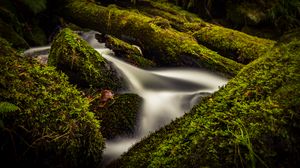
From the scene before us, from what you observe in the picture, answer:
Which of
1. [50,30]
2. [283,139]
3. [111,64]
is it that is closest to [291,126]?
[283,139]

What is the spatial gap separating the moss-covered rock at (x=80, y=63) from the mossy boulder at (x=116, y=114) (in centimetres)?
28

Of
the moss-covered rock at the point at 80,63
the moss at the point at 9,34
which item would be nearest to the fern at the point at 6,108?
the moss-covered rock at the point at 80,63

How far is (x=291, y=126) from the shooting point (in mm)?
1971

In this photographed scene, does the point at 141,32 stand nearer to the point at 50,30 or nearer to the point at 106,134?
the point at 50,30

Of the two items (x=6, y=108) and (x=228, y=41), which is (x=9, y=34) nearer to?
(x=6, y=108)

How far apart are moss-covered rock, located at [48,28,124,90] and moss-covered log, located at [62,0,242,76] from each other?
2154 mm

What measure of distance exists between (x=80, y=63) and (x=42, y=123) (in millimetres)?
1443

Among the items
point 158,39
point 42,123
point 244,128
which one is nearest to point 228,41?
point 158,39

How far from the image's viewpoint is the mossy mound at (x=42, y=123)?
2494mm

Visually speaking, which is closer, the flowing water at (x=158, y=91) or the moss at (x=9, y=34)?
the flowing water at (x=158, y=91)

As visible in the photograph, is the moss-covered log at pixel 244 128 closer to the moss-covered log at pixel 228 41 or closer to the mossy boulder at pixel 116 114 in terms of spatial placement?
the mossy boulder at pixel 116 114

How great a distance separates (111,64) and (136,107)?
86cm

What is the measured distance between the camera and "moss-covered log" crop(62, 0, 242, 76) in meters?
5.95

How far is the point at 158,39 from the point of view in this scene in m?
6.23
